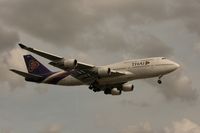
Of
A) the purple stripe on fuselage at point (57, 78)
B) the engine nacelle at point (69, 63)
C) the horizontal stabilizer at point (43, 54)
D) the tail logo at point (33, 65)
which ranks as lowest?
the purple stripe on fuselage at point (57, 78)

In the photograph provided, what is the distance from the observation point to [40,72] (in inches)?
4395

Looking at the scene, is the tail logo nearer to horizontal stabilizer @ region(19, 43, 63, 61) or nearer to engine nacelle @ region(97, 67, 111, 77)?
horizontal stabilizer @ region(19, 43, 63, 61)

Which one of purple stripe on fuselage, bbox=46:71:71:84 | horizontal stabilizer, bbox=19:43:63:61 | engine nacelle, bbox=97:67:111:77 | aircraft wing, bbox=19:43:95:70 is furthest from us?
purple stripe on fuselage, bbox=46:71:71:84

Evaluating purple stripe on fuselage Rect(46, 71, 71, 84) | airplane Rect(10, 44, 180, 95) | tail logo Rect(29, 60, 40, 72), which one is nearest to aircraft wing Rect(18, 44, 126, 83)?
airplane Rect(10, 44, 180, 95)

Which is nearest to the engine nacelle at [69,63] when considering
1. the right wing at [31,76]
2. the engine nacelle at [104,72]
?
the engine nacelle at [104,72]

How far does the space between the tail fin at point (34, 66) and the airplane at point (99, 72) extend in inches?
64.9

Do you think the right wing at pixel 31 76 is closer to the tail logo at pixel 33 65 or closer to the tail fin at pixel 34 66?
the tail fin at pixel 34 66

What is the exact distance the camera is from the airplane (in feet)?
327

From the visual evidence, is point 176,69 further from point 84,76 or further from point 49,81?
point 49,81

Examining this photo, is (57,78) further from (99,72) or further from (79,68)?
(99,72)

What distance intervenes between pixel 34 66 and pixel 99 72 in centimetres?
1639

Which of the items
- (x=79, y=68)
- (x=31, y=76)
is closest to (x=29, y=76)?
(x=31, y=76)

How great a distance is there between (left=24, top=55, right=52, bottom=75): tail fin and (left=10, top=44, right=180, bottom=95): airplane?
1648mm

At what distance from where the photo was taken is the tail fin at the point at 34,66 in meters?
112
